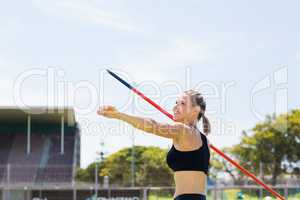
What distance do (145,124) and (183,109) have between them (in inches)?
19.2

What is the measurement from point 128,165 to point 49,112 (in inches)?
303

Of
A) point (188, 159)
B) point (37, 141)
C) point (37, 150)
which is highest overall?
point (188, 159)

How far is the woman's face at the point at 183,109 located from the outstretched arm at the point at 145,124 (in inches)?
9.2

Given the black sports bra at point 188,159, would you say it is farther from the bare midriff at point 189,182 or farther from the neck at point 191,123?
the neck at point 191,123

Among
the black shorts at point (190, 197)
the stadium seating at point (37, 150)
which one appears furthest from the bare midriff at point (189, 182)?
the stadium seating at point (37, 150)

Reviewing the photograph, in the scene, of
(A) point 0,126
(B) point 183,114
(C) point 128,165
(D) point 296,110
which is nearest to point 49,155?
(A) point 0,126

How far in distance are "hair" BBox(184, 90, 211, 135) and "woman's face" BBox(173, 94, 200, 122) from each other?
3 centimetres

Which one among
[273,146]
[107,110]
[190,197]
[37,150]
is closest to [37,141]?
[37,150]

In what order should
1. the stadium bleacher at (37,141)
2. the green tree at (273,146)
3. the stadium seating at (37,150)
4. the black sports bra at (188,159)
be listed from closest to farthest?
the black sports bra at (188,159), the stadium seating at (37,150), the stadium bleacher at (37,141), the green tree at (273,146)

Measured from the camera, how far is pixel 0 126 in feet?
98.8

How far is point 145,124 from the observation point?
9.52ft

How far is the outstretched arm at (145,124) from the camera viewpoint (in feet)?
9.47

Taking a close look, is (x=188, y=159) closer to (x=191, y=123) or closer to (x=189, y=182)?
(x=189, y=182)

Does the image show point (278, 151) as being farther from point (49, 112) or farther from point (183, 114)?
point (183, 114)
